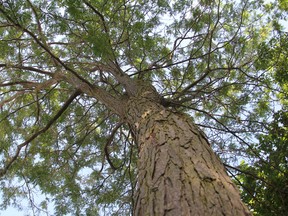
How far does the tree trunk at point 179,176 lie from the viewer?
122 cm

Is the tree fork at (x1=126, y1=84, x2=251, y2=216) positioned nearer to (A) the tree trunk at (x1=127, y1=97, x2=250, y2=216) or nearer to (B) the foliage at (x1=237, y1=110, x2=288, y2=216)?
(A) the tree trunk at (x1=127, y1=97, x2=250, y2=216)

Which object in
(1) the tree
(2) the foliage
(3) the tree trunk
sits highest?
(1) the tree

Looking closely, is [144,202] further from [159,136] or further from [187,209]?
[159,136]

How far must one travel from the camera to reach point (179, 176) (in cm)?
146

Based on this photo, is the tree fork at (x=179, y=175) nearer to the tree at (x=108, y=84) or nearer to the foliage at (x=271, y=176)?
the tree at (x=108, y=84)

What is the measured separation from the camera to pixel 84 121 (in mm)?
5258

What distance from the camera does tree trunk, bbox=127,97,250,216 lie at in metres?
1.22

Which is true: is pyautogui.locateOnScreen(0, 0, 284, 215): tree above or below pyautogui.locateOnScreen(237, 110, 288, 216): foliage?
above

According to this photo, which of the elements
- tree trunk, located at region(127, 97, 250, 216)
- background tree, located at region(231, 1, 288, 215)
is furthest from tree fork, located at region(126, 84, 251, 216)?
background tree, located at region(231, 1, 288, 215)

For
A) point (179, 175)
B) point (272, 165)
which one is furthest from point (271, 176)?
point (179, 175)

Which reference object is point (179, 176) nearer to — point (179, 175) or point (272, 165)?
point (179, 175)

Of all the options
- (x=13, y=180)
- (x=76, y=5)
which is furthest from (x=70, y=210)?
(x=76, y=5)

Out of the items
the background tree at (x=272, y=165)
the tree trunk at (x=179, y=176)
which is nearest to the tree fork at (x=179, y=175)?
the tree trunk at (x=179, y=176)

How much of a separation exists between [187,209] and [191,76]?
3.81m
